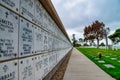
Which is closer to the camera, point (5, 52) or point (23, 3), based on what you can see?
point (5, 52)

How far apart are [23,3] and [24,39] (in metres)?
0.50

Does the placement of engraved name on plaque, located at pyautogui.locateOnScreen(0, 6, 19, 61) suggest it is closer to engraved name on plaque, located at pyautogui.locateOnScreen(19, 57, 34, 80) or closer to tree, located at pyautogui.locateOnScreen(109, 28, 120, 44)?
engraved name on plaque, located at pyautogui.locateOnScreen(19, 57, 34, 80)

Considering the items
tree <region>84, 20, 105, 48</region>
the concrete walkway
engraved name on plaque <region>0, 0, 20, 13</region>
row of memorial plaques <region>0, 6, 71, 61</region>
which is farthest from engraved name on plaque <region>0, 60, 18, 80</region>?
tree <region>84, 20, 105, 48</region>

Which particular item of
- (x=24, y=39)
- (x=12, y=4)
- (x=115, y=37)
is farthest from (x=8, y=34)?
(x=115, y=37)

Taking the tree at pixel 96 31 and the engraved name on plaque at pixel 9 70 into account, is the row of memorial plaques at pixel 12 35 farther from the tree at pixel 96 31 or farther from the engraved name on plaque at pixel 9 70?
the tree at pixel 96 31

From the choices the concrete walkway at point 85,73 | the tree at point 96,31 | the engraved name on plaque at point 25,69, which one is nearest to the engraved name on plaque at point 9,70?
the engraved name on plaque at point 25,69

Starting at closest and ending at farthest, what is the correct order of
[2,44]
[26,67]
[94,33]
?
[2,44] → [26,67] → [94,33]

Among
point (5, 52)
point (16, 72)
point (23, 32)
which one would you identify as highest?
point (23, 32)

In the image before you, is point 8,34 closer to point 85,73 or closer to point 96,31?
point 85,73

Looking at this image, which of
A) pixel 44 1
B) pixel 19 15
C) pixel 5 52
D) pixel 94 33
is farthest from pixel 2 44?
pixel 94 33

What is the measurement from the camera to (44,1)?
5609mm

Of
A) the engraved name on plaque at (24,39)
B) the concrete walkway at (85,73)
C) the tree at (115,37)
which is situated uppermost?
the tree at (115,37)

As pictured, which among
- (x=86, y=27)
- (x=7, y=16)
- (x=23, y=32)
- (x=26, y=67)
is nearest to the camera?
(x=7, y=16)

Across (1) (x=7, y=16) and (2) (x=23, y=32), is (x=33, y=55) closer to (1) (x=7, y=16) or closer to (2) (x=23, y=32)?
(2) (x=23, y=32)
